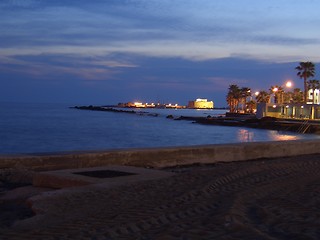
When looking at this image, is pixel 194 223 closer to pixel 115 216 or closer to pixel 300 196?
pixel 115 216

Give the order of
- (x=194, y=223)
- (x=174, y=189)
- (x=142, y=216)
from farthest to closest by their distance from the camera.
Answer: (x=174, y=189), (x=142, y=216), (x=194, y=223)

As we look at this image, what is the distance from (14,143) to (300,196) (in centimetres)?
4535

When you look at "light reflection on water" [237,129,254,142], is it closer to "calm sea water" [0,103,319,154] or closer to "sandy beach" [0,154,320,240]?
"calm sea water" [0,103,319,154]

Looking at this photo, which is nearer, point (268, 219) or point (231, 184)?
point (268, 219)

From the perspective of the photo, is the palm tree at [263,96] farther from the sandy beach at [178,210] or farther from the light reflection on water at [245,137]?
the sandy beach at [178,210]

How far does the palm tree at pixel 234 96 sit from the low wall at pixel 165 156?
132623mm

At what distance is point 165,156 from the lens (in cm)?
1419

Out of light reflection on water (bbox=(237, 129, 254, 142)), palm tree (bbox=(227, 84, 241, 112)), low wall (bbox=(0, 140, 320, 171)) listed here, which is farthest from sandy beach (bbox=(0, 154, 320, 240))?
palm tree (bbox=(227, 84, 241, 112))

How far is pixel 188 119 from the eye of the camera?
130250mm

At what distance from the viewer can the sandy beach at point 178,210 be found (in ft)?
18.4

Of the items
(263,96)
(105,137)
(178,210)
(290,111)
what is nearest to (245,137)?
(105,137)

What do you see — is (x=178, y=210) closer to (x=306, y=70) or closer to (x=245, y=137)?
(x=245, y=137)

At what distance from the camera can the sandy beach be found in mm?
5598

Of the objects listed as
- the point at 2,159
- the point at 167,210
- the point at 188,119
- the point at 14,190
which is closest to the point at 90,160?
the point at 2,159
